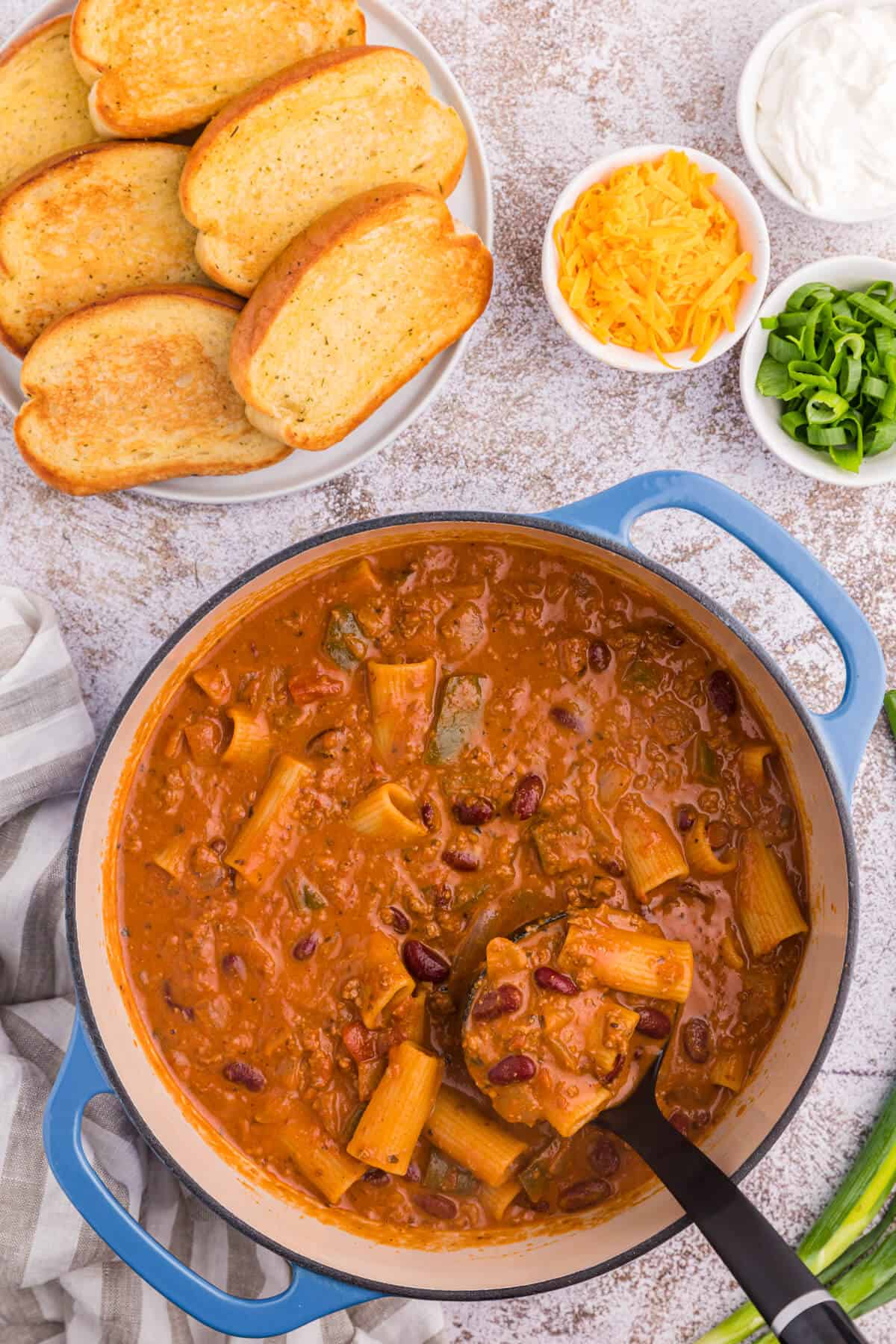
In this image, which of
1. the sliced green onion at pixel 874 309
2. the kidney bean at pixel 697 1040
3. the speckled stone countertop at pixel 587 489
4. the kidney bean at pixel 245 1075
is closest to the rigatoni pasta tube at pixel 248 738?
the speckled stone countertop at pixel 587 489

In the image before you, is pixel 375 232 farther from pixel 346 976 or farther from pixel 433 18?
pixel 346 976

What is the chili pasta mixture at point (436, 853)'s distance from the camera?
2695mm

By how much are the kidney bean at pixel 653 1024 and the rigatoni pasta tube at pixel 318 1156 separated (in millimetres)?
805

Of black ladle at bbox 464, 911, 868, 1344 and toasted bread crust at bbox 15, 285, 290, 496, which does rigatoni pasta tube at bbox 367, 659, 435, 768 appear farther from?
toasted bread crust at bbox 15, 285, 290, 496

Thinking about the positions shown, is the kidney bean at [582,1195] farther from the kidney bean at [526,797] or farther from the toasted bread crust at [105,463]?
the toasted bread crust at [105,463]

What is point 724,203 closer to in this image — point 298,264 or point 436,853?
point 298,264

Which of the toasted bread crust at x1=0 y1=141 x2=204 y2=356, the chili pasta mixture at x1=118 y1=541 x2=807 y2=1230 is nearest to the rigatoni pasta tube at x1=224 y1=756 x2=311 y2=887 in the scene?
the chili pasta mixture at x1=118 y1=541 x2=807 y2=1230

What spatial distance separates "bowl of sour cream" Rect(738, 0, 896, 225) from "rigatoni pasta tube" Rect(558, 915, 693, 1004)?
6.38 feet

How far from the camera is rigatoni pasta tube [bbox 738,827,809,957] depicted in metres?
2.71

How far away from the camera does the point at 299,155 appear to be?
8.73 ft

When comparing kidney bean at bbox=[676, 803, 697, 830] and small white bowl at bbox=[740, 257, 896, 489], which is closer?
kidney bean at bbox=[676, 803, 697, 830]

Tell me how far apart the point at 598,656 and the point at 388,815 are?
0.67 meters

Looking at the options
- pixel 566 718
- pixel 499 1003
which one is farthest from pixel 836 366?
pixel 499 1003

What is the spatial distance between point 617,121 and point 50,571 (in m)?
2.02
